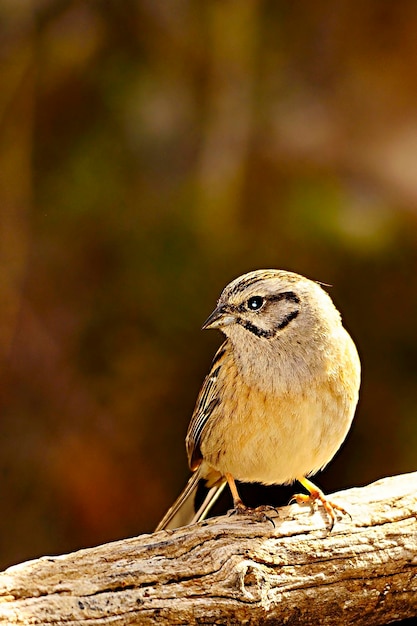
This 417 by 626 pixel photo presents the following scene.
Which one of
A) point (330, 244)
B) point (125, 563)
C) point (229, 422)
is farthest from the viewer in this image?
point (330, 244)

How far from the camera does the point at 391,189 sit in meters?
4.81

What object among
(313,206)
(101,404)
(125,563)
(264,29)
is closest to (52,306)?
(101,404)

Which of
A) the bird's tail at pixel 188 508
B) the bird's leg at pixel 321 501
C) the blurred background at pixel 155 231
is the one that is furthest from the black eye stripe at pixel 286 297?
the blurred background at pixel 155 231

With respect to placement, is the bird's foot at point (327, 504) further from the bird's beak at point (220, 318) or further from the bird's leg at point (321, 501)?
the bird's beak at point (220, 318)

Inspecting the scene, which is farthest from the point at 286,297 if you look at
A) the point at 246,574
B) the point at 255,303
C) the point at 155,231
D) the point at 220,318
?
the point at 155,231

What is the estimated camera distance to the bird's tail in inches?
142

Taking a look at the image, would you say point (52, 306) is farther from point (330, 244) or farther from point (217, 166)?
point (330, 244)

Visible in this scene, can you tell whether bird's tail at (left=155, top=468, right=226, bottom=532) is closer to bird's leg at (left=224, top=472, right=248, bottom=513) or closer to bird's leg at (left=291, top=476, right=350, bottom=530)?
bird's leg at (left=224, top=472, right=248, bottom=513)

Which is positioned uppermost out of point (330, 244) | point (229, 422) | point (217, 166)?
point (217, 166)

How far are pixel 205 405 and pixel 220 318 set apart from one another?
0.40 metres

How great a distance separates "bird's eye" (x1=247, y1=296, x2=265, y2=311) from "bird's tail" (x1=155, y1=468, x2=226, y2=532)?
84cm

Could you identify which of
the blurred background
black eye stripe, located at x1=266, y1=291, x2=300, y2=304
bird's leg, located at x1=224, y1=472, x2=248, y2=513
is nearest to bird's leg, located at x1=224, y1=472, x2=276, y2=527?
bird's leg, located at x1=224, y1=472, x2=248, y2=513

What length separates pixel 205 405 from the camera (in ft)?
11.2

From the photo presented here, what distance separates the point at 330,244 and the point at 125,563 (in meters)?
2.41
